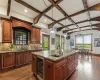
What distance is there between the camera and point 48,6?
4684mm

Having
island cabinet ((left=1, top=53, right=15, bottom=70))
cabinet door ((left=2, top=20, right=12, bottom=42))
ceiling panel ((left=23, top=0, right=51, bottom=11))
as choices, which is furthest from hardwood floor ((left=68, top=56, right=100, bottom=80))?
ceiling panel ((left=23, top=0, right=51, bottom=11))

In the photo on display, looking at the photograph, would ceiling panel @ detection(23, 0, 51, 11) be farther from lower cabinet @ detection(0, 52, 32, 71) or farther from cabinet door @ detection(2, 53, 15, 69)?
cabinet door @ detection(2, 53, 15, 69)

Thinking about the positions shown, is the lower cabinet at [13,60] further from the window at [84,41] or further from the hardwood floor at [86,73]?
the window at [84,41]

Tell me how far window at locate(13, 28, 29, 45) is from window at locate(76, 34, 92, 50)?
7.91 metres

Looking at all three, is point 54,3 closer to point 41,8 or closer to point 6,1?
point 41,8

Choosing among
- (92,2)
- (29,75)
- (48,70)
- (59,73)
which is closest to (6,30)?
(29,75)

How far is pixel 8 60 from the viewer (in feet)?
12.8

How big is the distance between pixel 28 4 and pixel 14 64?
3.14m

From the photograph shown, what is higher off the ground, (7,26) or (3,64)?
(7,26)

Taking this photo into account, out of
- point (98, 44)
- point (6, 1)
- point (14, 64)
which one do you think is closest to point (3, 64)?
point (14, 64)

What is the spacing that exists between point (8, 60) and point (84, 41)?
Answer: 33.8 feet

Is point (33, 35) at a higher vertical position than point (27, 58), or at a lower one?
higher

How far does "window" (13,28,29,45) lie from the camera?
5.12m

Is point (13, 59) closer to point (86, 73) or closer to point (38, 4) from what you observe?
point (38, 4)
